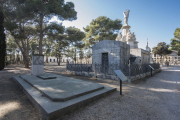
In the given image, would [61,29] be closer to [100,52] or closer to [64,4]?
[64,4]

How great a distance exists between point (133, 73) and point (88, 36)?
60.8ft

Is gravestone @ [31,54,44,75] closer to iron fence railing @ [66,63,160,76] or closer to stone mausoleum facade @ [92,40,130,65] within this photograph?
iron fence railing @ [66,63,160,76]

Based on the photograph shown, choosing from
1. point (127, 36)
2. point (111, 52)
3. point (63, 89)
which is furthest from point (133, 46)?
point (63, 89)

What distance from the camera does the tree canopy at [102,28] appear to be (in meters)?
22.0

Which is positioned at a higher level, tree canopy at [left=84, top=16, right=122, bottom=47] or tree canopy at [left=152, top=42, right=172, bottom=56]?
tree canopy at [left=84, top=16, right=122, bottom=47]

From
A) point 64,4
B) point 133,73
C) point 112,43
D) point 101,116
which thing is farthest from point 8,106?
point 64,4

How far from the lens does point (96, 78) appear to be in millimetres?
7699

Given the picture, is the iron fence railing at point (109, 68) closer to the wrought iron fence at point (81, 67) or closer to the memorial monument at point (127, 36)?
the wrought iron fence at point (81, 67)

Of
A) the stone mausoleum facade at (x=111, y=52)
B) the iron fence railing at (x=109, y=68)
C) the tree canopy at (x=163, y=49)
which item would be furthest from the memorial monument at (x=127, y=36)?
the tree canopy at (x=163, y=49)

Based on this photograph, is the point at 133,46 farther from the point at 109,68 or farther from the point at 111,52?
the point at 109,68

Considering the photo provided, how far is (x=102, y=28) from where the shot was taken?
22.5m

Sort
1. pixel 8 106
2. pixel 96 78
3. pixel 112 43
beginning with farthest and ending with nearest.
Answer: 1. pixel 112 43
2. pixel 96 78
3. pixel 8 106

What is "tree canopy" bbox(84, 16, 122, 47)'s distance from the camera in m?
22.0

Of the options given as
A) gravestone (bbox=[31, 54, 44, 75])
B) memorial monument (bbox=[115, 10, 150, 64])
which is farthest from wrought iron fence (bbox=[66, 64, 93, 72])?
memorial monument (bbox=[115, 10, 150, 64])
